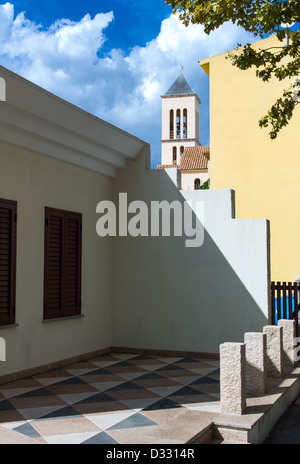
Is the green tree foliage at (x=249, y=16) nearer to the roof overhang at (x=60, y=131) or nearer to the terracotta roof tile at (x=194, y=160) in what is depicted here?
the roof overhang at (x=60, y=131)

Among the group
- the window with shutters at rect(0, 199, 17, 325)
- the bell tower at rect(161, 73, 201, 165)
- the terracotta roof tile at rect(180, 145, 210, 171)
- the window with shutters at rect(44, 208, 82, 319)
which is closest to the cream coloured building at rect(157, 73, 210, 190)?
the bell tower at rect(161, 73, 201, 165)

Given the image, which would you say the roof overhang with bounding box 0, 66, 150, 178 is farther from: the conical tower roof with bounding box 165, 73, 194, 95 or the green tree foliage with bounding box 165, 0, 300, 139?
the conical tower roof with bounding box 165, 73, 194, 95

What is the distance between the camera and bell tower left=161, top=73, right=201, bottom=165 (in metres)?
74.8

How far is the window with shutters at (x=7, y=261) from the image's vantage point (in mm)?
7391

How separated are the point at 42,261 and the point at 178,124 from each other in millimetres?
70422

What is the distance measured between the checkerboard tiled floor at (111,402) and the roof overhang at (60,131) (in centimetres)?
377

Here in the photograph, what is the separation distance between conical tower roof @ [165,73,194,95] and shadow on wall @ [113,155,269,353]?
71556mm

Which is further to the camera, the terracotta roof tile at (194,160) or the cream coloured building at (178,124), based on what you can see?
the cream coloured building at (178,124)

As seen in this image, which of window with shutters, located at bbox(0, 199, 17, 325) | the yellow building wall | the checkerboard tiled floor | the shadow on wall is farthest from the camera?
the yellow building wall

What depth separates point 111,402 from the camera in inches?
249

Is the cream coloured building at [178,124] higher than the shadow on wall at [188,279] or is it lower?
higher

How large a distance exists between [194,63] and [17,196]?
11.4 m

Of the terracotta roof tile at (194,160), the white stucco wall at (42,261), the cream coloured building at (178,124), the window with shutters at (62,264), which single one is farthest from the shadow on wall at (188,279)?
the cream coloured building at (178,124)
